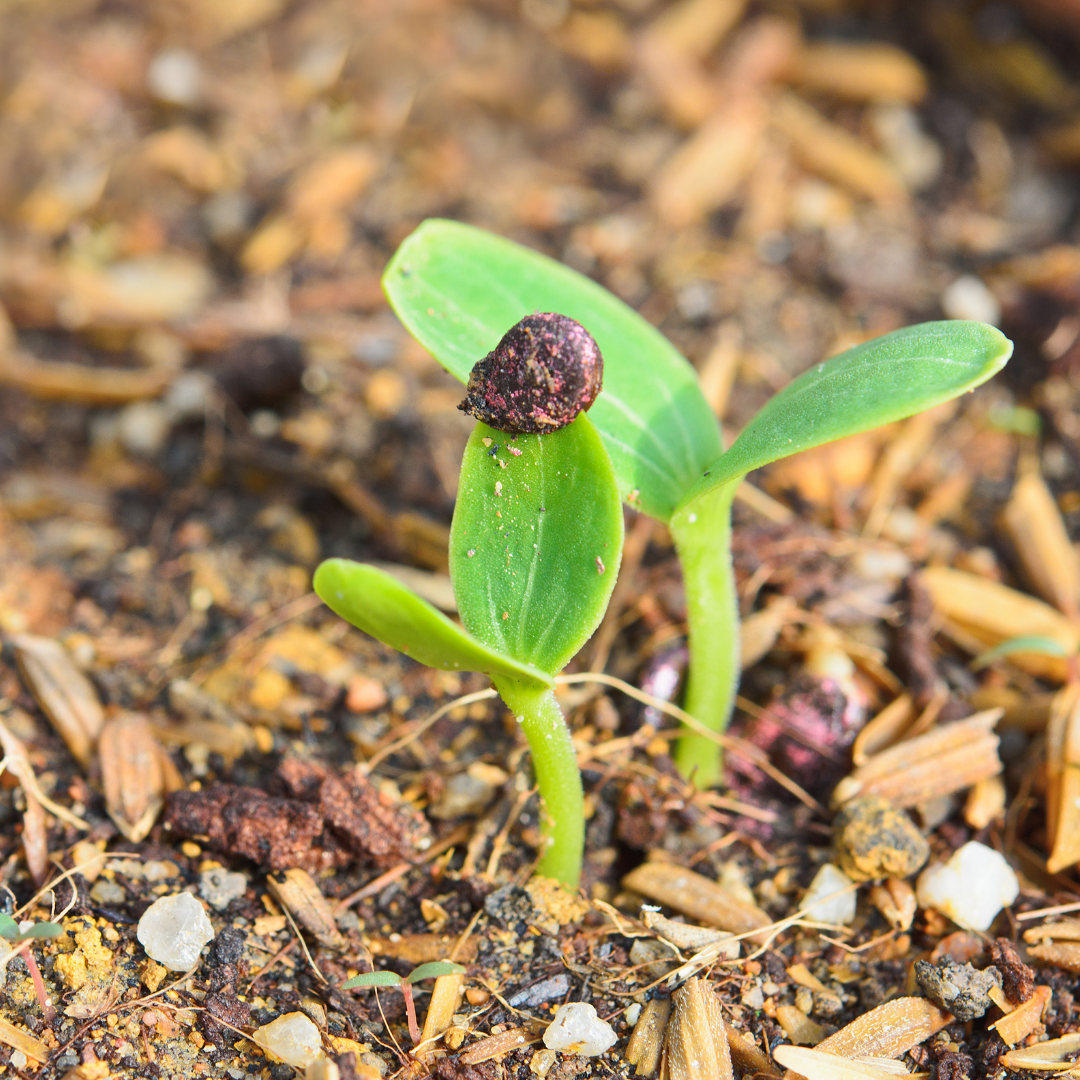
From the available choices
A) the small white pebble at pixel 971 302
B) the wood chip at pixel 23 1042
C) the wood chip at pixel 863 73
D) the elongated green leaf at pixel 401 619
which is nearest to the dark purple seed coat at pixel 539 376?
the elongated green leaf at pixel 401 619

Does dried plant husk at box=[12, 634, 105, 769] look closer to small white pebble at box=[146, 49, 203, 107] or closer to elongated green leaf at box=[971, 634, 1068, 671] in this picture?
elongated green leaf at box=[971, 634, 1068, 671]

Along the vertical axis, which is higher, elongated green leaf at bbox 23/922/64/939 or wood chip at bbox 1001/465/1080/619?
wood chip at bbox 1001/465/1080/619

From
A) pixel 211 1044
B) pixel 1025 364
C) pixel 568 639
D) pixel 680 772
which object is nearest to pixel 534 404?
pixel 568 639

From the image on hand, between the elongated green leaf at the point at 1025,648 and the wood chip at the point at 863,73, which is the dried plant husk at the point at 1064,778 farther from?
the wood chip at the point at 863,73

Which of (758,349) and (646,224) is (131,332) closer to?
(646,224)

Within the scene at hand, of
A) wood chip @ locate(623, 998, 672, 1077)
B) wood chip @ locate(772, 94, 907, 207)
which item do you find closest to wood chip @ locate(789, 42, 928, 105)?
wood chip @ locate(772, 94, 907, 207)

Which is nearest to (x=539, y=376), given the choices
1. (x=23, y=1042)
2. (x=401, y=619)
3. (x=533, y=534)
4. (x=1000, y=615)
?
(x=533, y=534)
